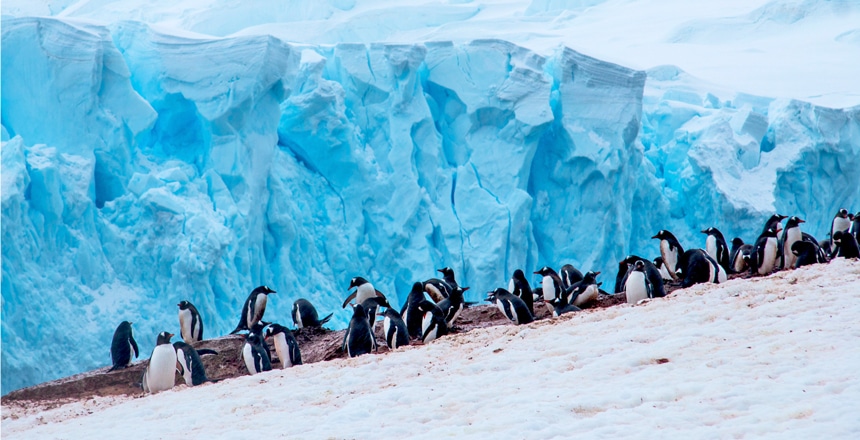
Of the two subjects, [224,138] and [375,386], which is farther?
[224,138]

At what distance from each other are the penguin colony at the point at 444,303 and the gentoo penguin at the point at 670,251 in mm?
13

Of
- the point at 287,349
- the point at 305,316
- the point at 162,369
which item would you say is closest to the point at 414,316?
the point at 287,349

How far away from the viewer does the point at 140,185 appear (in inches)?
532

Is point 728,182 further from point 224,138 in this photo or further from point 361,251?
point 224,138

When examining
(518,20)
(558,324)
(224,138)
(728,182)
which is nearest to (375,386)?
(558,324)

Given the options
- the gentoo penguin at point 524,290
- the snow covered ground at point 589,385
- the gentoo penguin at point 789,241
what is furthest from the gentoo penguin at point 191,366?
the gentoo penguin at point 789,241

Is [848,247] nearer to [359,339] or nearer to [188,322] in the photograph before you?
[359,339]

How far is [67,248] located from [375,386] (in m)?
8.71

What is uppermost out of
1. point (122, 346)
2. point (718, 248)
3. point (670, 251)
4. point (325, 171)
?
point (325, 171)

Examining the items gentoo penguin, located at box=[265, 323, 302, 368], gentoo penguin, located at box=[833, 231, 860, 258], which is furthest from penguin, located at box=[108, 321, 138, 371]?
gentoo penguin, located at box=[833, 231, 860, 258]

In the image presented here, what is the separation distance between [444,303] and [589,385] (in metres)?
3.79

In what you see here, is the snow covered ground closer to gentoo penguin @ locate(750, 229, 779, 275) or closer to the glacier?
gentoo penguin @ locate(750, 229, 779, 275)

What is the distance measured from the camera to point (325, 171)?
16453 millimetres

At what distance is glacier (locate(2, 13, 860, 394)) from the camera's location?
1260 cm
